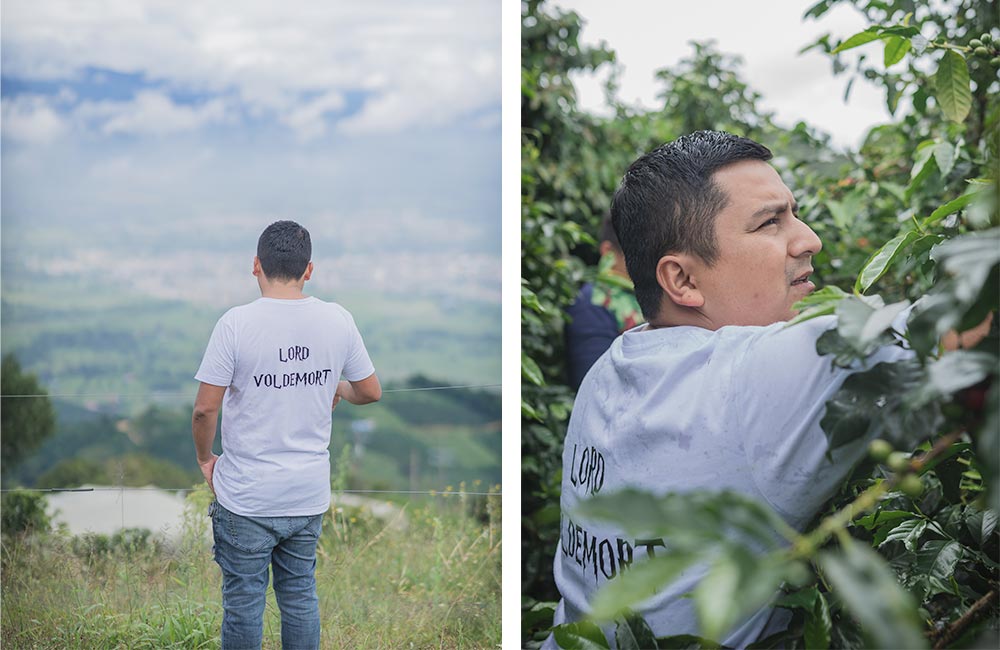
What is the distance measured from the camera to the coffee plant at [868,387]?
0.52m

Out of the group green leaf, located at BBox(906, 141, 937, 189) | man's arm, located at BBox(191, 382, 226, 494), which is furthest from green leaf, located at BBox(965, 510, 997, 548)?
man's arm, located at BBox(191, 382, 226, 494)

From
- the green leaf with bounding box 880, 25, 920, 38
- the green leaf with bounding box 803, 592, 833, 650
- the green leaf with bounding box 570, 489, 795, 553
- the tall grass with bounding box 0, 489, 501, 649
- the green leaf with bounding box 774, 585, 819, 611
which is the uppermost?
the green leaf with bounding box 880, 25, 920, 38

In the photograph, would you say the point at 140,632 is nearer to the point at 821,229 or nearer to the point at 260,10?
the point at 260,10

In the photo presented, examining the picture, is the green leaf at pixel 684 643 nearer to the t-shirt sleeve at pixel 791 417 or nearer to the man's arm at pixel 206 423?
the t-shirt sleeve at pixel 791 417

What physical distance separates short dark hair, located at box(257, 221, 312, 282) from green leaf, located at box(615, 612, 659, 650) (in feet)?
2.70

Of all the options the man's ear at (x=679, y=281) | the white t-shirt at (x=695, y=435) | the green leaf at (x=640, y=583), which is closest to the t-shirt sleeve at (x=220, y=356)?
the white t-shirt at (x=695, y=435)

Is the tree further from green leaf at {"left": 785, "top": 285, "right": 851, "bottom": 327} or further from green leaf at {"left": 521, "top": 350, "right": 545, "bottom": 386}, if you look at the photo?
green leaf at {"left": 785, "top": 285, "right": 851, "bottom": 327}

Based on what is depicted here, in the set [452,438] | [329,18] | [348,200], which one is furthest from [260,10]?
[452,438]

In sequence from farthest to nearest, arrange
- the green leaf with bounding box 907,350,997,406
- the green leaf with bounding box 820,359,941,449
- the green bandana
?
1. the green bandana
2. the green leaf with bounding box 820,359,941,449
3. the green leaf with bounding box 907,350,997,406

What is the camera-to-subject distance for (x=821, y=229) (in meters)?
2.22

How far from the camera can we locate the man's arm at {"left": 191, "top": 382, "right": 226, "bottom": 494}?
1.42 m

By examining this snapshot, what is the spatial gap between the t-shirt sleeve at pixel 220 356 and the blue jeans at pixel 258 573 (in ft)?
0.69

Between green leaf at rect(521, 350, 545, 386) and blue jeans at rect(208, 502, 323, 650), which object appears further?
green leaf at rect(521, 350, 545, 386)

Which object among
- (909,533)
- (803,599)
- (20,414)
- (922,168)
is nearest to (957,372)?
(803,599)
